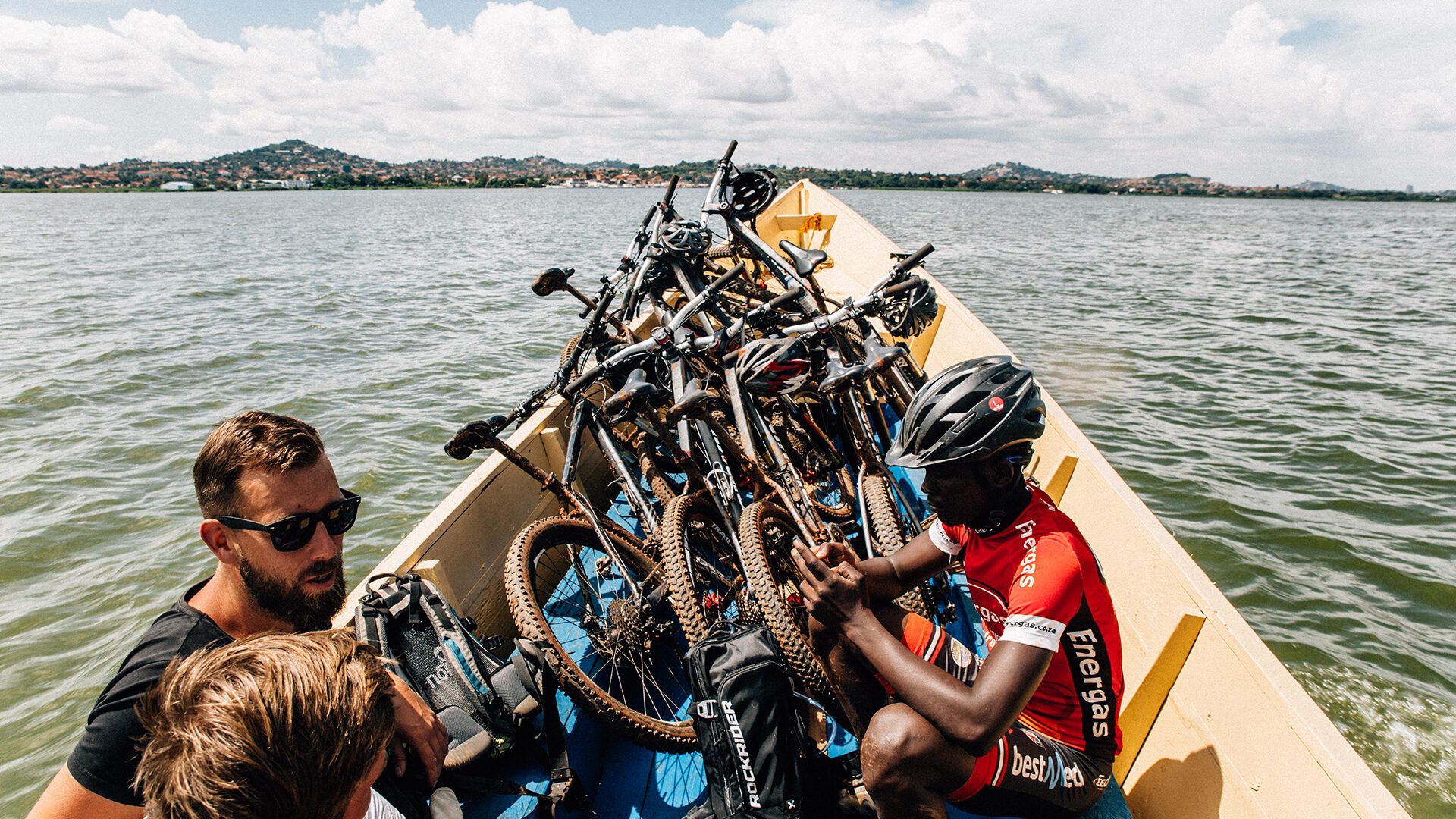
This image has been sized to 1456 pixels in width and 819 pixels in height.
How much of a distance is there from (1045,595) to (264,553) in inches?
85.0

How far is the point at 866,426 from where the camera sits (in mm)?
4137

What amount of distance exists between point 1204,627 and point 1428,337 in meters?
16.4

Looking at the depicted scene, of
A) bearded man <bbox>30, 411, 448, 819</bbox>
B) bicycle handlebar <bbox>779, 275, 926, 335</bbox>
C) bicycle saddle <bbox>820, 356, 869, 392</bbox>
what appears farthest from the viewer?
bicycle handlebar <bbox>779, 275, 926, 335</bbox>

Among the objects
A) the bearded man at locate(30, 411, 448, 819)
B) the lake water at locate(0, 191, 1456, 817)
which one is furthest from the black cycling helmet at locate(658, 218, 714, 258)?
the bearded man at locate(30, 411, 448, 819)

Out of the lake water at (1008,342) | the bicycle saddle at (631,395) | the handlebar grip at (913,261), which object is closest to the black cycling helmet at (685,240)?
the handlebar grip at (913,261)

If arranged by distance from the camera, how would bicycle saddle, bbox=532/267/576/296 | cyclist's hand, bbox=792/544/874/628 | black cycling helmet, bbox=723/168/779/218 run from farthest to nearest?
black cycling helmet, bbox=723/168/779/218, bicycle saddle, bbox=532/267/576/296, cyclist's hand, bbox=792/544/874/628

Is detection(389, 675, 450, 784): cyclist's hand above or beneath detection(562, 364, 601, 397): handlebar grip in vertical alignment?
beneath

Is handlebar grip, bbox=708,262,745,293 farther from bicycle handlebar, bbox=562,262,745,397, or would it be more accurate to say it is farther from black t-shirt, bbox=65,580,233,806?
black t-shirt, bbox=65,580,233,806

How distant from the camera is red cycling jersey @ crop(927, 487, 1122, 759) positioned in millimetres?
1924

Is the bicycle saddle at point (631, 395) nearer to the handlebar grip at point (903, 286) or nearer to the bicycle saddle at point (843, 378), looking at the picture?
the bicycle saddle at point (843, 378)

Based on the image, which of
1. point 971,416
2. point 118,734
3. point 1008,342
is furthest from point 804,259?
point 1008,342

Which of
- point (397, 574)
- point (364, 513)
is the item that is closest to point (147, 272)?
point (364, 513)

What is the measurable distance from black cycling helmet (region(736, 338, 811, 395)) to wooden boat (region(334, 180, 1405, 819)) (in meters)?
1.44

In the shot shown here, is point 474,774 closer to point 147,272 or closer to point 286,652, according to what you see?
→ point 286,652
